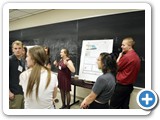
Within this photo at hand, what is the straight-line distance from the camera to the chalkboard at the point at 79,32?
4.74 ft

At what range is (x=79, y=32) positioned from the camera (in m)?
1.71

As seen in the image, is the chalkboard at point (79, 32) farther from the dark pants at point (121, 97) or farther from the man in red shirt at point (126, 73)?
the dark pants at point (121, 97)

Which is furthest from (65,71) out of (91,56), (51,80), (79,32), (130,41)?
(130,41)

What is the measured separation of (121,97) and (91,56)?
19.2 inches

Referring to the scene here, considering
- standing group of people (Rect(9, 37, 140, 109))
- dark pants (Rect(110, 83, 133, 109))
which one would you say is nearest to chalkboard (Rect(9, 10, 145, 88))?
standing group of people (Rect(9, 37, 140, 109))

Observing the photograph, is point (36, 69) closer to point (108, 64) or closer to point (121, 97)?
point (108, 64)

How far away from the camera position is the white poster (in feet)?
4.30

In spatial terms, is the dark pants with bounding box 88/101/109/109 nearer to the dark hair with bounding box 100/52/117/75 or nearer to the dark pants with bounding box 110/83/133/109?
the dark pants with bounding box 110/83/133/109

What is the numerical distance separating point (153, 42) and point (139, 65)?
0.28m

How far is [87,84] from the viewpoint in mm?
1439

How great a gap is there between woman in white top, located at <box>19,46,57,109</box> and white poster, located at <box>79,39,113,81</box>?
45 centimetres
